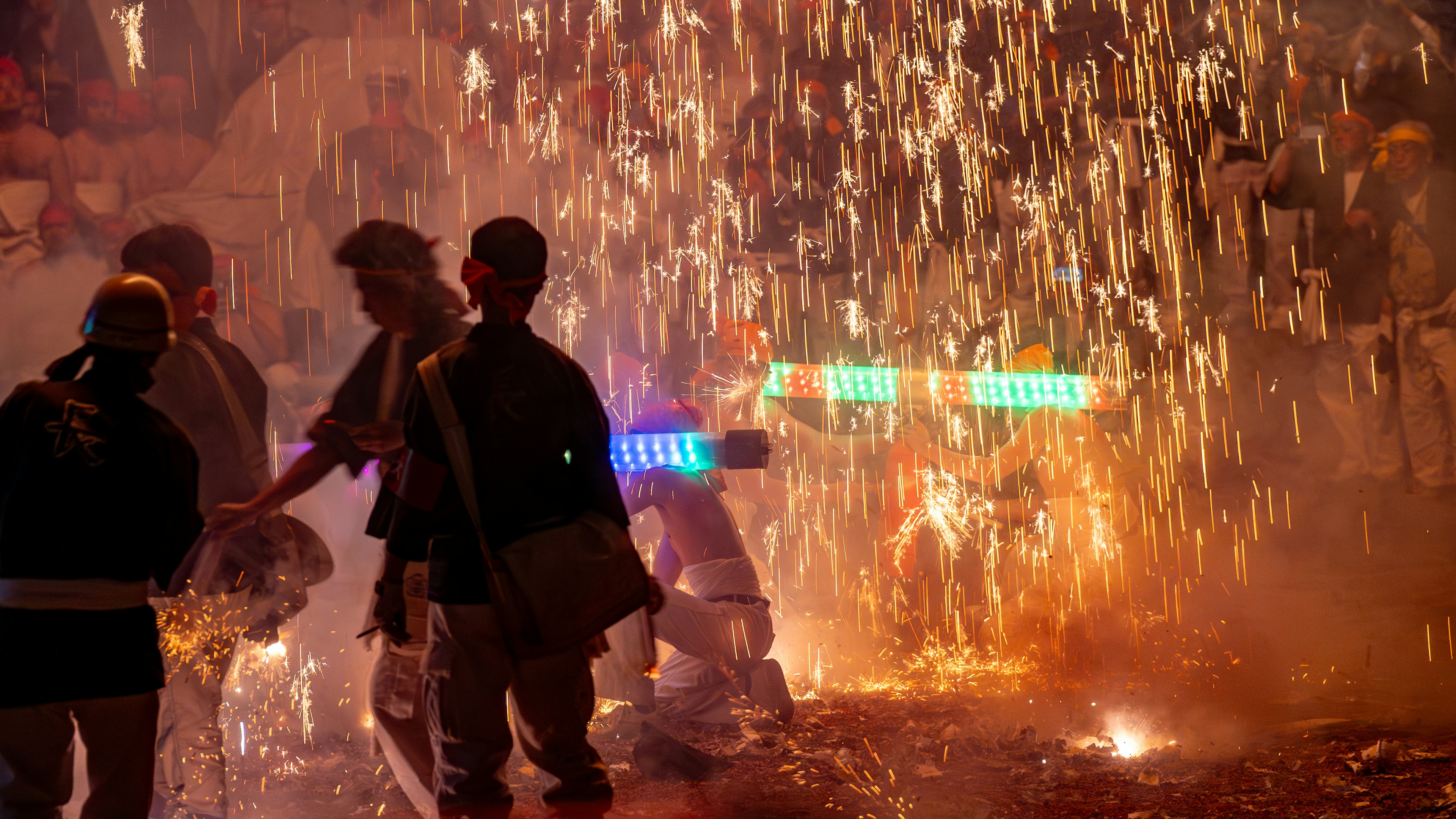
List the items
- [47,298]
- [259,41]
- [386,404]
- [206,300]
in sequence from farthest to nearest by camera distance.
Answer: [259,41] < [47,298] < [206,300] < [386,404]

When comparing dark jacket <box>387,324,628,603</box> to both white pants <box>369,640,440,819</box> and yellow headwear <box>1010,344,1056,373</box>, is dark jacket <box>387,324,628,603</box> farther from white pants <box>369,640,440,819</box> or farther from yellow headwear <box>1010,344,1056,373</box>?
yellow headwear <box>1010,344,1056,373</box>

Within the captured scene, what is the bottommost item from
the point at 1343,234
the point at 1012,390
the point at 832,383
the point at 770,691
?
the point at 770,691

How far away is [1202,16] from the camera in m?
9.36

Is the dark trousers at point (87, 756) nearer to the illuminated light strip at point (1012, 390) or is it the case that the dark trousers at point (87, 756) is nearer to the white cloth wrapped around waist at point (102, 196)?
the white cloth wrapped around waist at point (102, 196)

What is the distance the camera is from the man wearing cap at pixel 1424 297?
8891 mm

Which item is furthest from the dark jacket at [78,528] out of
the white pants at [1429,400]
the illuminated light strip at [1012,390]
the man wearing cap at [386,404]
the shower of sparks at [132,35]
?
the white pants at [1429,400]

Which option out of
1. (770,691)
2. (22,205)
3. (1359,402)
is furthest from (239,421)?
(1359,402)

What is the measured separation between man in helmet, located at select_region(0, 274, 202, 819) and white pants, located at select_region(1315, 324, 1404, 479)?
9.90 meters

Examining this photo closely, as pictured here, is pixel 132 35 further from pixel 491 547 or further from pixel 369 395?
pixel 491 547

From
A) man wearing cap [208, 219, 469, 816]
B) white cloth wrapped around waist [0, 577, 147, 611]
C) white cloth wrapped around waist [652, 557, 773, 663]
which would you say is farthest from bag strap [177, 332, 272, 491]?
white cloth wrapped around waist [652, 557, 773, 663]

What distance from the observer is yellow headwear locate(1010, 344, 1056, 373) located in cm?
894

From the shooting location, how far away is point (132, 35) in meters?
7.38

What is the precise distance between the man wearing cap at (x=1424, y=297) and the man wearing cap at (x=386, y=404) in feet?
30.3

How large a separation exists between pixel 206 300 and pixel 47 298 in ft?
16.1
